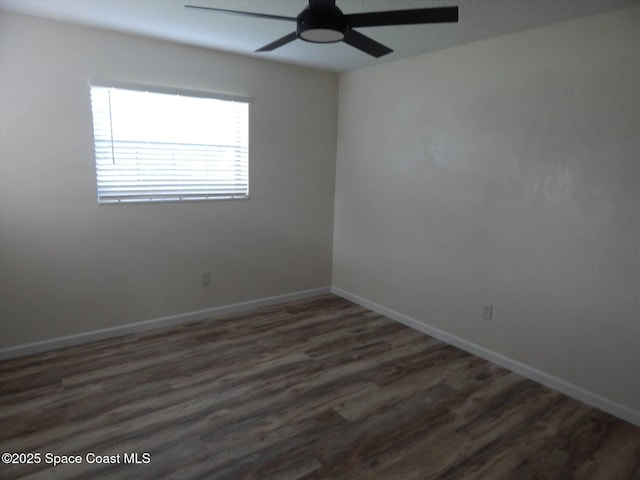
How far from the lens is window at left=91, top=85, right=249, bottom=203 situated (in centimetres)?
320

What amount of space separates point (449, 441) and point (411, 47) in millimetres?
2860

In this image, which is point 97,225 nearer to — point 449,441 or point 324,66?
point 324,66

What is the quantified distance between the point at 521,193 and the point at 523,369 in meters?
1.30

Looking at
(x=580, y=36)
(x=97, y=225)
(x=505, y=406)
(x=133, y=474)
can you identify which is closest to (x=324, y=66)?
(x=580, y=36)

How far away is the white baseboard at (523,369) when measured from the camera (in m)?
2.54

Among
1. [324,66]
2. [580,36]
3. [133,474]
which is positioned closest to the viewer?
[133,474]

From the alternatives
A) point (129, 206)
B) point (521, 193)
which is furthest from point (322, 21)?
point (129, 206)

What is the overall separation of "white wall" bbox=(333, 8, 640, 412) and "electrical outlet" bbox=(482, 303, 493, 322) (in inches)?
1.7

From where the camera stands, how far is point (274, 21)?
269 centimetres

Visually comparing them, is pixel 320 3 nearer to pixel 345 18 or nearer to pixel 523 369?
pixel 345 18

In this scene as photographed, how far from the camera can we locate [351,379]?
289 centimetres

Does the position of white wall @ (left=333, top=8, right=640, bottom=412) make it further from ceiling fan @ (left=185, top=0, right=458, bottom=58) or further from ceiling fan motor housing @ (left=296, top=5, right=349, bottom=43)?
ceiling fan motor housing @ (left=296, top=5, right=349, bottom=43)

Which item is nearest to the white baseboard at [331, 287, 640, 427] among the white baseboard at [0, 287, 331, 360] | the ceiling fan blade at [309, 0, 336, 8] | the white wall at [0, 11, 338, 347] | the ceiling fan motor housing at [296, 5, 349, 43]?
the white baseboard at [0, 287, 331, 360]

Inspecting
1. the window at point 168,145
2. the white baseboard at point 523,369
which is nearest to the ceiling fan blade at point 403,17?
the window at point 168,145
